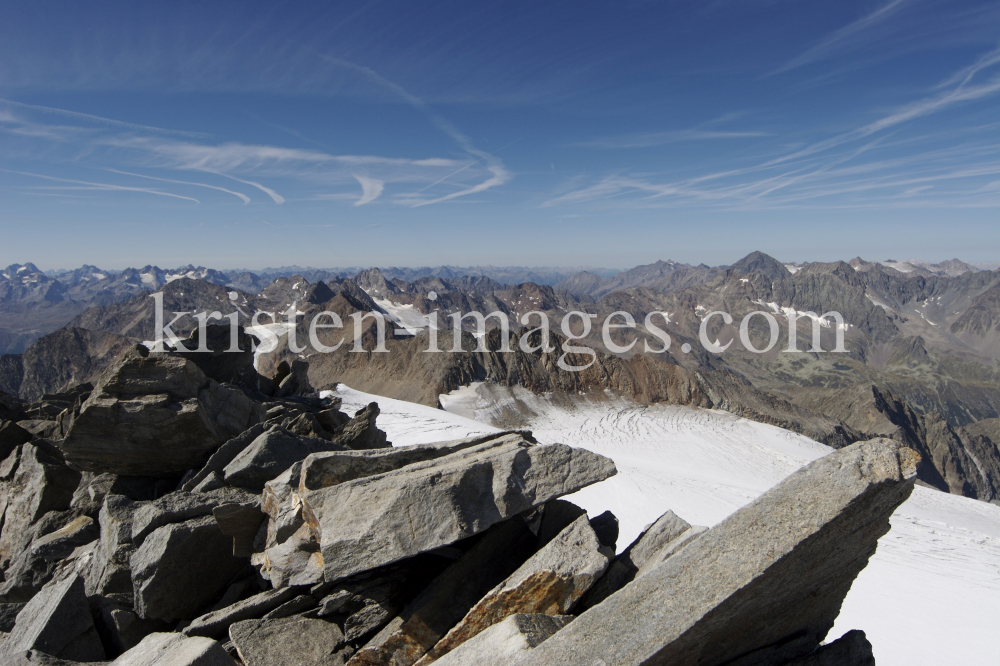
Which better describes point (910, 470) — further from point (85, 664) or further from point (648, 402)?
point (648, 402)

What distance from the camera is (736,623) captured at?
16.1ft

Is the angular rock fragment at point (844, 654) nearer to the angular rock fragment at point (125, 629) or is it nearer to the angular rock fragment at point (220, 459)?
the angular rock fragment at point (125, 629)

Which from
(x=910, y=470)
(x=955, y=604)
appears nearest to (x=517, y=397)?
(x=955, y=604)

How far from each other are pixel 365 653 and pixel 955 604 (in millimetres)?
18952

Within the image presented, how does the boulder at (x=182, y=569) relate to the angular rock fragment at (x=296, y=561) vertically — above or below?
below

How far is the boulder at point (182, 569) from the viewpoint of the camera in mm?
7098

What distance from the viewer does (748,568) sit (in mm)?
4551

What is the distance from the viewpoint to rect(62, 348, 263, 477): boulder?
9.78 m

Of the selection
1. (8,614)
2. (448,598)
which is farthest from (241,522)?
(8,614)

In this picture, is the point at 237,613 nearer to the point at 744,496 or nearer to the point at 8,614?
the point at 8,614

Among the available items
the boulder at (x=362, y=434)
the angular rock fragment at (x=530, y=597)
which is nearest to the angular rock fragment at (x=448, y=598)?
the angular rock fragment at (x=530, y=597)

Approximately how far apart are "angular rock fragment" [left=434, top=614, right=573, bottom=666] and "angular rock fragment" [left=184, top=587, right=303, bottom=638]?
2698 mm

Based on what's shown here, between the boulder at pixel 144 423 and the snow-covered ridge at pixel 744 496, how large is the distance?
15.1 m

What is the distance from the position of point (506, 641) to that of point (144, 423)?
8994 millimetres
